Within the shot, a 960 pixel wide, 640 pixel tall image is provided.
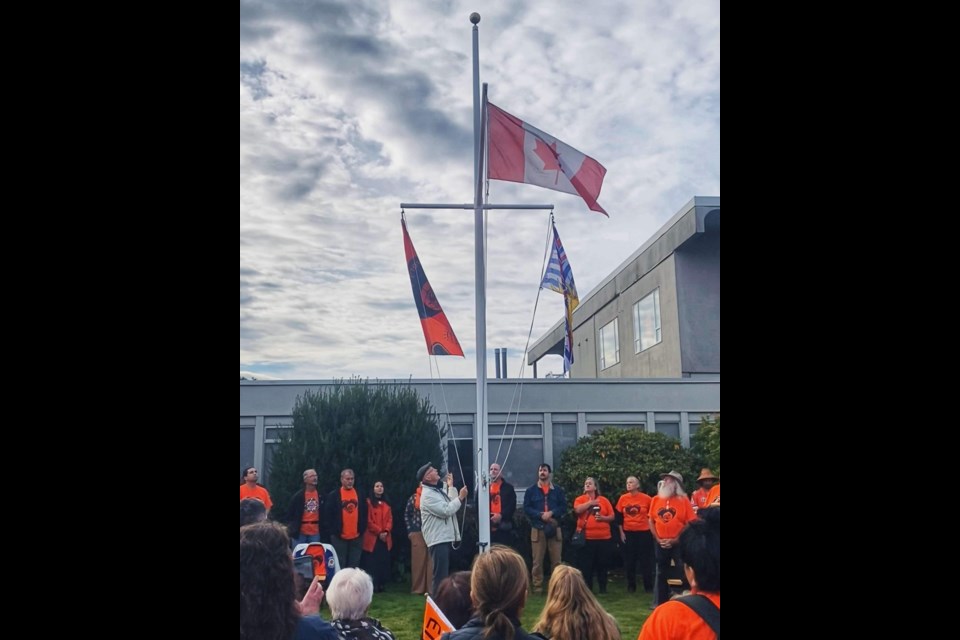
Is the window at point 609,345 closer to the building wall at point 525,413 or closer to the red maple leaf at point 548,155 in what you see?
the building wall at point 525,413

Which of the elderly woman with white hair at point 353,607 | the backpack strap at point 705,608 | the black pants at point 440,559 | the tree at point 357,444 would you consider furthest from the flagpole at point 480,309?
the backpack strap at point 705,608

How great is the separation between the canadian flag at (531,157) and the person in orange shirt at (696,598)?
3.88 metres

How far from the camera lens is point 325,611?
318 inches

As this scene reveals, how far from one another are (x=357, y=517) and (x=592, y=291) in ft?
38.6

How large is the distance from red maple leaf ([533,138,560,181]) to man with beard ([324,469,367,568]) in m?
3.83

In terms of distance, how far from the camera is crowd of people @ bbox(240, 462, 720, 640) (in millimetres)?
3051

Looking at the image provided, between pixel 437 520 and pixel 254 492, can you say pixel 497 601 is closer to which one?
pixel 437 520

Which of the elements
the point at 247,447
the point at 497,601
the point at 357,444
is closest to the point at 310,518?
the point at 357,444

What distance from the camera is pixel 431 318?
280 inches

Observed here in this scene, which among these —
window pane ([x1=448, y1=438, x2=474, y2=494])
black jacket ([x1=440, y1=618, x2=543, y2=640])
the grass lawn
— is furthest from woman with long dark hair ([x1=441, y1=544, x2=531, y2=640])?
window pane ([x1=448, y1=438, x2=474, y2=494])

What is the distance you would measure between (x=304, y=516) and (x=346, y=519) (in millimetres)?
423

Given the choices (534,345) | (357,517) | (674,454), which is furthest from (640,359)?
(534,345)

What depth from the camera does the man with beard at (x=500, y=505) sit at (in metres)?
9.14
